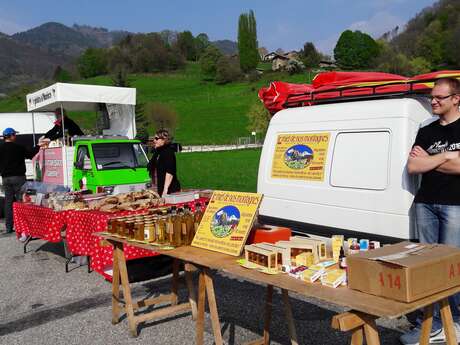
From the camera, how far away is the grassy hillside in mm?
67000

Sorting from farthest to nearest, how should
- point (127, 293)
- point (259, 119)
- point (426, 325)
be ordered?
point (259, 119)
point (127, 293)
point (426, 325)

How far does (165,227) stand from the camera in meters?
3.92

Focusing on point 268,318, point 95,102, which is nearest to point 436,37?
point 95,102

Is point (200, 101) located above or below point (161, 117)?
above

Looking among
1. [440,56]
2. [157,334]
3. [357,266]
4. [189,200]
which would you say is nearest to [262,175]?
[189,200]

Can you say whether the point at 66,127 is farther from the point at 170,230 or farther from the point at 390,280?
the point at 390,280

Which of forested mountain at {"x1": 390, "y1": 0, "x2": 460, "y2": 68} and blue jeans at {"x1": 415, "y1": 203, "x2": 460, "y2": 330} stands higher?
forested mountain at {"x1": 390, "y1": 0, "x2": 460, "y2": 68}

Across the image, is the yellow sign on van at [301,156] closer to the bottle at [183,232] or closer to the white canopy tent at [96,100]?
the bottle at [183,232]

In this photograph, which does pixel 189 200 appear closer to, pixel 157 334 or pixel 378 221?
pixel 157 334

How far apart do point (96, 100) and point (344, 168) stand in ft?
27.2

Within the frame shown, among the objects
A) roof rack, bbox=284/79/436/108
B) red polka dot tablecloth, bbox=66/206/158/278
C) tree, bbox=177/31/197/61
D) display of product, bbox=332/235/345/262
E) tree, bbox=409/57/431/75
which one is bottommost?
red polka dot tablecloth, bbox=66/206/158/278

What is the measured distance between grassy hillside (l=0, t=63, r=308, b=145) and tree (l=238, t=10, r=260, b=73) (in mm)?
14995

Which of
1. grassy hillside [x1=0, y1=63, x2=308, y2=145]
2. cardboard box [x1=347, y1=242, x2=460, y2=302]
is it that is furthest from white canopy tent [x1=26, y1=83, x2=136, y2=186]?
grassy hillside [x1=0, y1=63, x2=308, y2=145]

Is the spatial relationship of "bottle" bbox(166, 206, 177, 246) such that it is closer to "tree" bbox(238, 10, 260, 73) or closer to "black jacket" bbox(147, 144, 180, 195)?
"black jacket" bbox(147, 144, 180, 195)
